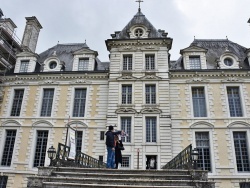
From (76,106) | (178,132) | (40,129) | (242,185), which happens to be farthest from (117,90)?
(242,185)

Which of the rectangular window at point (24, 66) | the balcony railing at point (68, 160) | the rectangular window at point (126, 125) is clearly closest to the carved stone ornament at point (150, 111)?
the rectangular window at point (126, 125)

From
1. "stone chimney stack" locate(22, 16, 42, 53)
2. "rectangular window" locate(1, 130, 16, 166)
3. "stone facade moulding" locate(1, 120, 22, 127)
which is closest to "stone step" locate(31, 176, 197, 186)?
"rectangular window" locate(1, 130, 16, 166)

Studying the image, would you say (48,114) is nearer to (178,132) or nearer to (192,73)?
(178,132)

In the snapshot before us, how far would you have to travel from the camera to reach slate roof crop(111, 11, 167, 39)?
19.2 meters

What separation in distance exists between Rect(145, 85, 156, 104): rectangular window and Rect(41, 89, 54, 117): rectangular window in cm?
759

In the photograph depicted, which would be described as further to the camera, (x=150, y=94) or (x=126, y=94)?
(x=126, y=94)

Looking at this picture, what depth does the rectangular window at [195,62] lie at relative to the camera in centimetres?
1850

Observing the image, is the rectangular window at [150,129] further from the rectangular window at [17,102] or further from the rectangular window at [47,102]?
the rectangular window at [17,102]

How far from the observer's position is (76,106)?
722 inches

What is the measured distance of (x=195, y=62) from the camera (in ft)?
61.3

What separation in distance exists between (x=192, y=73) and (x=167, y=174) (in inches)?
449

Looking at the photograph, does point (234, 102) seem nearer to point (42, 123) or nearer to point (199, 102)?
point (199, 102)

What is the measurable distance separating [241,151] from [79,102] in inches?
479

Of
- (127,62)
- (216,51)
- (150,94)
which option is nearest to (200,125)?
(150,94)
